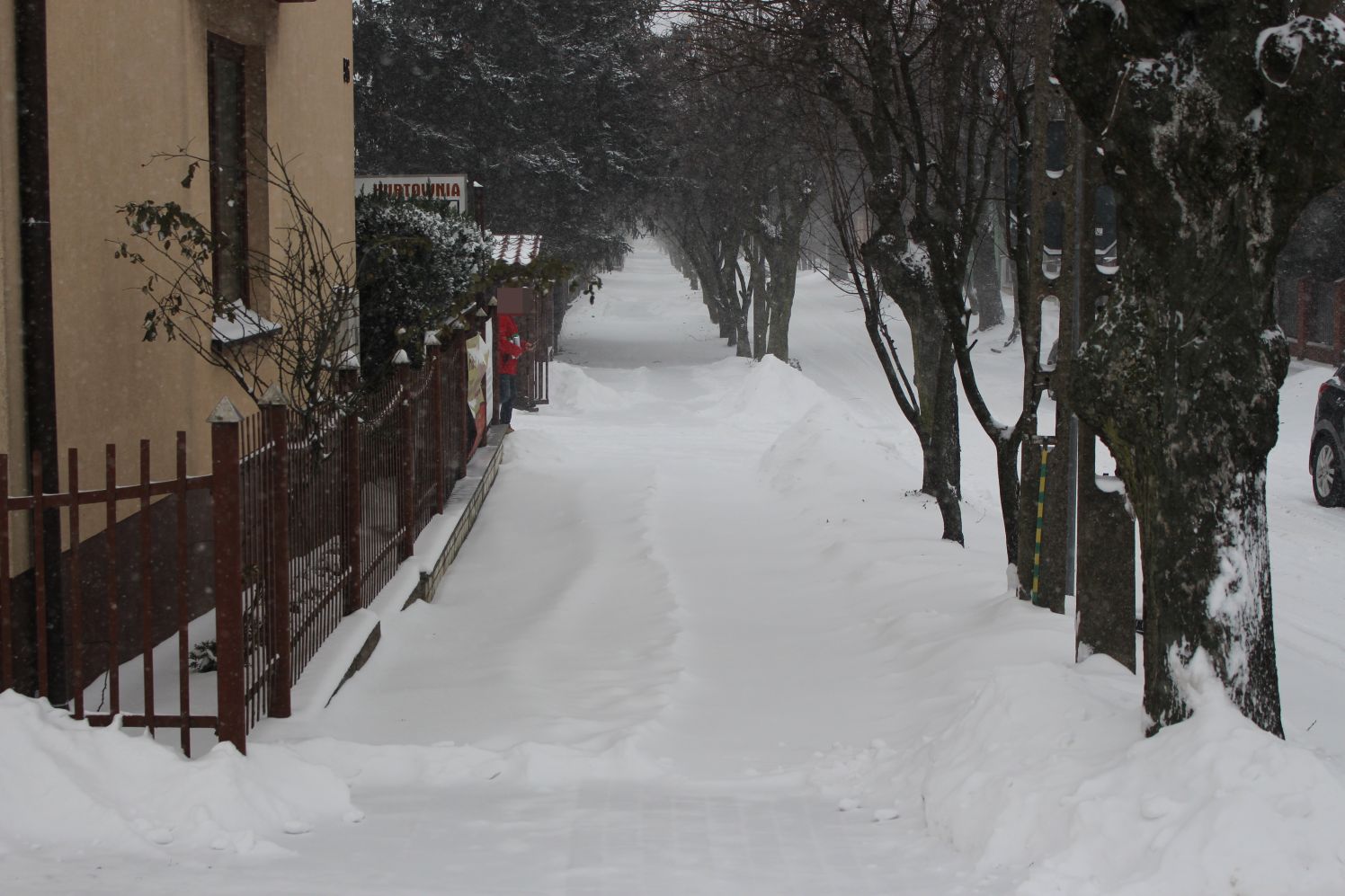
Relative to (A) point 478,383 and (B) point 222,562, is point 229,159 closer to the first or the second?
(A) point 478,383

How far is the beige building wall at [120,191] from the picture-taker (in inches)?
260

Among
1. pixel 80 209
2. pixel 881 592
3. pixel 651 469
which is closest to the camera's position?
pixel 80 209

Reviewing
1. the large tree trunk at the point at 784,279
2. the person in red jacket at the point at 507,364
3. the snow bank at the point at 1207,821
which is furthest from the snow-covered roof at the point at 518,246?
the snow bank at the point at 1207,821

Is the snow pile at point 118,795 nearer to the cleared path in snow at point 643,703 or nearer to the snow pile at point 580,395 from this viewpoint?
the cleared path in snow at point 643,703

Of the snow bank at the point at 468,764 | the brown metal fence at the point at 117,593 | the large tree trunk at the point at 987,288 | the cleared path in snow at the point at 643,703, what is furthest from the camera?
the large tree trunk at the point at 987,288

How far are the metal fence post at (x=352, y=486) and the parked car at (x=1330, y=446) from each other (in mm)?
10697

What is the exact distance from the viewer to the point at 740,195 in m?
31.8

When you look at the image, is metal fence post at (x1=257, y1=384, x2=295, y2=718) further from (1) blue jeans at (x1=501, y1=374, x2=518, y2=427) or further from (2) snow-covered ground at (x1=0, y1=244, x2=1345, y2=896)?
(1) blue jeans at (x1=501, y1=374, x2=518, y2=427)

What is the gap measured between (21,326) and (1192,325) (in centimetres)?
466

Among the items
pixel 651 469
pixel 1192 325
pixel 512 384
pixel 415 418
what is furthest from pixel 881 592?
pixel 512 384

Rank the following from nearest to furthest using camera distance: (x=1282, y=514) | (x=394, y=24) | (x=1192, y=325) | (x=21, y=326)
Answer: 1. (x=1192, y=325)
2. (x=21, y=326)
3. (x=1282, y=514)
4. (x=394, y=24)

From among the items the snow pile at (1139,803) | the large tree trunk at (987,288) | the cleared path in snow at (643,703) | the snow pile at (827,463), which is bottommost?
the cleared path in snow at (643,703)

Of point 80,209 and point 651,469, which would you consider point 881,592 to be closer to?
point 80,209

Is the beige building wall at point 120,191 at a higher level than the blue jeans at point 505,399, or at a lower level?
higher
